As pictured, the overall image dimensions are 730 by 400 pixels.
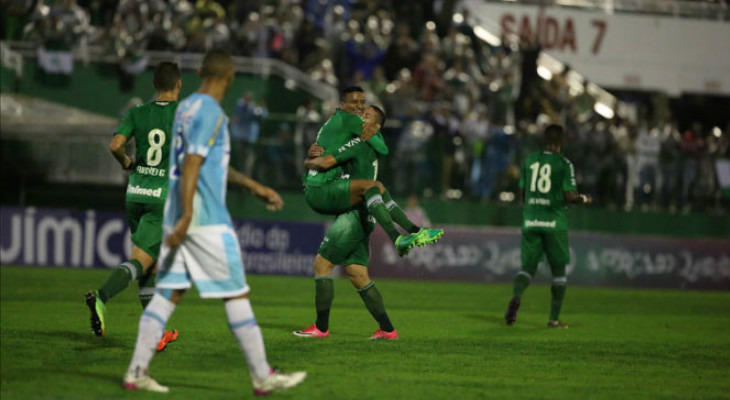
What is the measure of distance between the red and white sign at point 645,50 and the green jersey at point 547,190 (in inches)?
726

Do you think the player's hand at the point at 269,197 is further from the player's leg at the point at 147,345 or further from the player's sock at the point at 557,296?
the player's sock at the point at 557,296

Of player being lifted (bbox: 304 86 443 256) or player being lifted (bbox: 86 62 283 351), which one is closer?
player being lifted (bbox: 86 62 283 351)

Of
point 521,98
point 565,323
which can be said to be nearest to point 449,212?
point 521,98

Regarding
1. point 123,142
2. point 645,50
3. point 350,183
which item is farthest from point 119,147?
point 645,50

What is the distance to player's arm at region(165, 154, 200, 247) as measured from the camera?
725 cm

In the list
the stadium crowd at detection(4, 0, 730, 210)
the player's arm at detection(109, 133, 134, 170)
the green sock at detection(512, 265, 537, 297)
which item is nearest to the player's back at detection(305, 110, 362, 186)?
the player's arm at detection(109, 133, 134, 170)

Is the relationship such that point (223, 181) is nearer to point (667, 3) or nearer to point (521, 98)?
point (521, 98)

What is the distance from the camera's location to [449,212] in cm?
2439

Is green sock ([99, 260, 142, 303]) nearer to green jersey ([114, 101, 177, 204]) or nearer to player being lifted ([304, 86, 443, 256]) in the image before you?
green jersey ([114, 101, 177, 204])

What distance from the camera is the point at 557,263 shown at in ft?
47.4

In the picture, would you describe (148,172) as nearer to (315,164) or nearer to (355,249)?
(315,164)

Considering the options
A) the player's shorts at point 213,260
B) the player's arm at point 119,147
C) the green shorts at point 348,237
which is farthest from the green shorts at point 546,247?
the player's shorts at point 213,260

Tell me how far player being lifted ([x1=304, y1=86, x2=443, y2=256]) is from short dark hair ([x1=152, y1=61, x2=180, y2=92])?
1.50 meters

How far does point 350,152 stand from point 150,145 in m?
1.98
